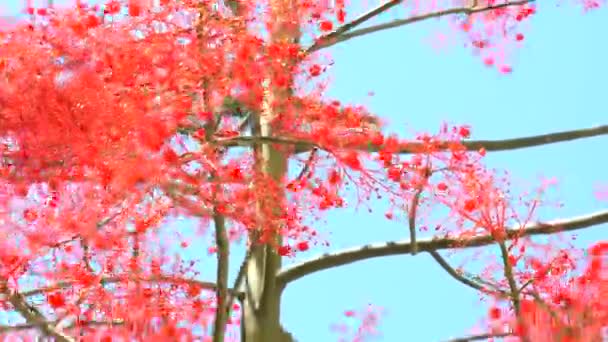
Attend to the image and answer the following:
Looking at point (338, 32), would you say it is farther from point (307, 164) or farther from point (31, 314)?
point (31, 314)

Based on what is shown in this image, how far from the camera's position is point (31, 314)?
424cm

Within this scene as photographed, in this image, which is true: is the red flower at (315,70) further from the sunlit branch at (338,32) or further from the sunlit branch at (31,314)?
the sunlit branch at (31,314)

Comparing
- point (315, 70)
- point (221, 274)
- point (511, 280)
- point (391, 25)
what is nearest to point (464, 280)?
point (511, 280)

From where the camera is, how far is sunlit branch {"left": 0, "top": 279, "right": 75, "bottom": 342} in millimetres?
4137

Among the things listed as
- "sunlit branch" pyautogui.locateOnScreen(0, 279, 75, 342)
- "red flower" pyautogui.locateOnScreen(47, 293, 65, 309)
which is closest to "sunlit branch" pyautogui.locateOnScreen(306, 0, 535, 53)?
"red flower" pyautogui.locateOnScreen(47, 293, 65, 309)

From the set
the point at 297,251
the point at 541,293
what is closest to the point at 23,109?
the point at 297,251

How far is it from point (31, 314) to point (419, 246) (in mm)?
2033

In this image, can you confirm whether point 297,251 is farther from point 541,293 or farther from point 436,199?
point 541,293

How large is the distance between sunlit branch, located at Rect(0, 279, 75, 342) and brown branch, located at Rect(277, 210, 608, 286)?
1.47 metres

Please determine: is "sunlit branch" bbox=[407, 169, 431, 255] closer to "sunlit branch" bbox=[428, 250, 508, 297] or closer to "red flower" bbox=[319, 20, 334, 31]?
"sunlit branch" bbox=[428, 250, 508, 297]

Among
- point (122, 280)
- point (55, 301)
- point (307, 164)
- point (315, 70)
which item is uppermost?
point (315, 70)

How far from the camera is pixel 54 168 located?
170 inches

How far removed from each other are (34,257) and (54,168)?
1.59 feet

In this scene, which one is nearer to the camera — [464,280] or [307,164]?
[464,280]
